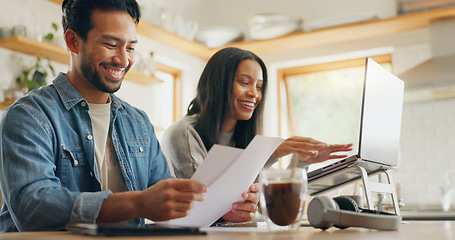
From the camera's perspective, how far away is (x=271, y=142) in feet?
3.44

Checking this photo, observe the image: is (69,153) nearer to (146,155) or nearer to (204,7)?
(146,155)

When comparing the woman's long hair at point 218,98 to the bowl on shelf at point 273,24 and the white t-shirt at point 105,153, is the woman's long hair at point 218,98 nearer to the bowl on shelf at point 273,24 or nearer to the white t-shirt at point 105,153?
the white t-shirt at point 105,153

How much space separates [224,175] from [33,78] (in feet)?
8.09

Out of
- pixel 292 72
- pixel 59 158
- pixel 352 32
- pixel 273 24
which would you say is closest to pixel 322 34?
pixel 352 32

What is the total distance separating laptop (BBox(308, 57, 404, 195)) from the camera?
1428mm

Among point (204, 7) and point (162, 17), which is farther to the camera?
point (204, 7)

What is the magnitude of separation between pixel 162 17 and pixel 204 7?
3.68ft

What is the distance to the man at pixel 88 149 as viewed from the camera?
44.0 inches

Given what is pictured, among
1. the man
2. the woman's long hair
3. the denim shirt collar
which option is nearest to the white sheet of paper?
the man

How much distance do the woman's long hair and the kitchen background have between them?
1.51m

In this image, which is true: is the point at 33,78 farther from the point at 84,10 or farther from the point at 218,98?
the point at 84,10

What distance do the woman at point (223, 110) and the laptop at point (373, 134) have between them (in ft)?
1.57

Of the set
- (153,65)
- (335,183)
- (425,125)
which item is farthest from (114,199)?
(425,125)

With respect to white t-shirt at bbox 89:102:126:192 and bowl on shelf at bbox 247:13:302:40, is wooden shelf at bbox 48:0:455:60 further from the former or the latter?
white t-shirt at bbox 89:102:126:192
